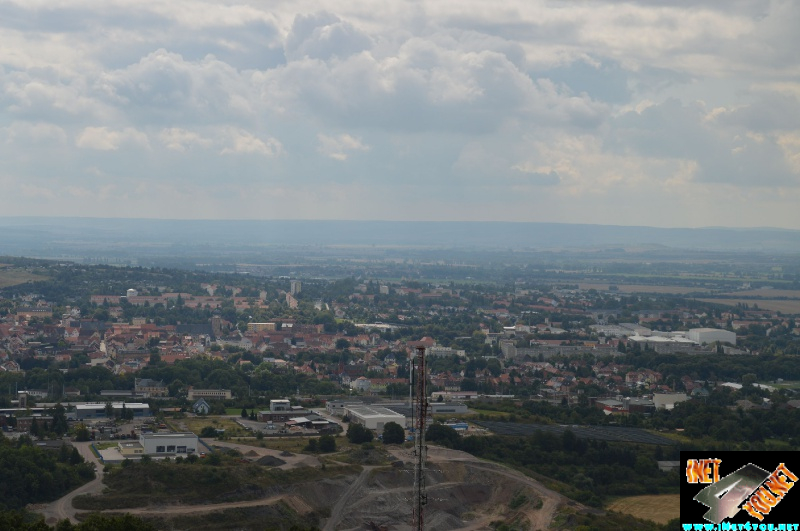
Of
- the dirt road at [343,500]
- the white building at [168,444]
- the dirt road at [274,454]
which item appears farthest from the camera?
the white building at [168,444]

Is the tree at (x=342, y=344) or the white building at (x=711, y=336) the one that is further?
the white building at (x=711, y=336)

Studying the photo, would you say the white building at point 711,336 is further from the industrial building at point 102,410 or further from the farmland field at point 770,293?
the farmland field at point 770,293

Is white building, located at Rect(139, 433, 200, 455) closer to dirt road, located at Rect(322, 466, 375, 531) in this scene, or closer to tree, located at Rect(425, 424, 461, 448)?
dirt road, located at Rect(322, 466, 375, 531)

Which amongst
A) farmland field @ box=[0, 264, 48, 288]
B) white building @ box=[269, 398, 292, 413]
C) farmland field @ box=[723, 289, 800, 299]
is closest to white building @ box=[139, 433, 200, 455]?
white building @ box=[269, 398, 292, 413]

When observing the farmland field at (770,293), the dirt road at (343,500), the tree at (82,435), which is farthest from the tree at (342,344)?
the farmland field at (770,293)

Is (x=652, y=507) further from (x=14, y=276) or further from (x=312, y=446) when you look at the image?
(x=14, y=276)

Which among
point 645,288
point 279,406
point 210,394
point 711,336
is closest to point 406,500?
point 279,406

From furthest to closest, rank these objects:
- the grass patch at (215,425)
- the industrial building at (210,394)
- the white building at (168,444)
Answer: the industrial building at (210,394)
the grass patch at (215,425)
the white building at (168,444)
